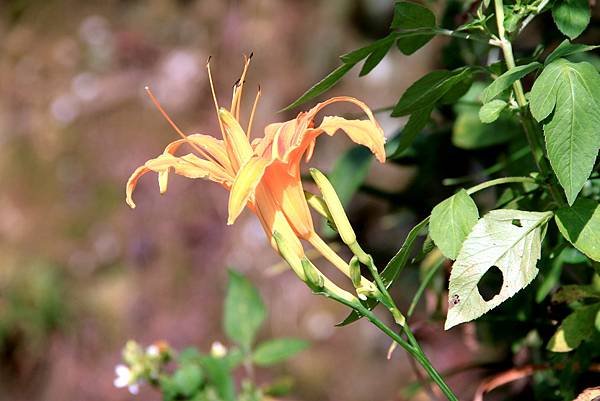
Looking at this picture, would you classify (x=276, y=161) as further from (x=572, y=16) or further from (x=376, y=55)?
(x=572, y=16)

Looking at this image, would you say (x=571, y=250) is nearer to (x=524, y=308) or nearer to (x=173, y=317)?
(x=524, y=308)

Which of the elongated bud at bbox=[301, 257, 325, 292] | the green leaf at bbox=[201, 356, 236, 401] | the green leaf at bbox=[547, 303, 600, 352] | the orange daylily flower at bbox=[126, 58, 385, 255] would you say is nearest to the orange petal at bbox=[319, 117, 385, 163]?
the orange daylily flower at bbox=[126, 58, 385, 255]

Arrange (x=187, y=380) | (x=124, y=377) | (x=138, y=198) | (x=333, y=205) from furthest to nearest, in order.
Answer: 1. (x=138, y=198)
2. (x=124, y=377)
3. (x=187, y=380)
4. (x=333, y=205)

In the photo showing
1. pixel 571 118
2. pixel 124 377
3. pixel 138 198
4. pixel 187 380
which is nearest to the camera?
pixel 571 118

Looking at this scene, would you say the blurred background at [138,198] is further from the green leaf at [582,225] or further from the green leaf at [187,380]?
the green leaf at [582,225]

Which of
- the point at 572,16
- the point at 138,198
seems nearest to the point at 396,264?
the point at 572,16

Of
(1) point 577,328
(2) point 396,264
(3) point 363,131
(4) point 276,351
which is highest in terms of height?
(3) point 363,131

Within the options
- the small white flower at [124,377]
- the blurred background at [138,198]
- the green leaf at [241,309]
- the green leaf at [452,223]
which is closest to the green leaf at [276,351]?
the green leaf at [241,309]

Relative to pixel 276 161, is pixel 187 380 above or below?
below
